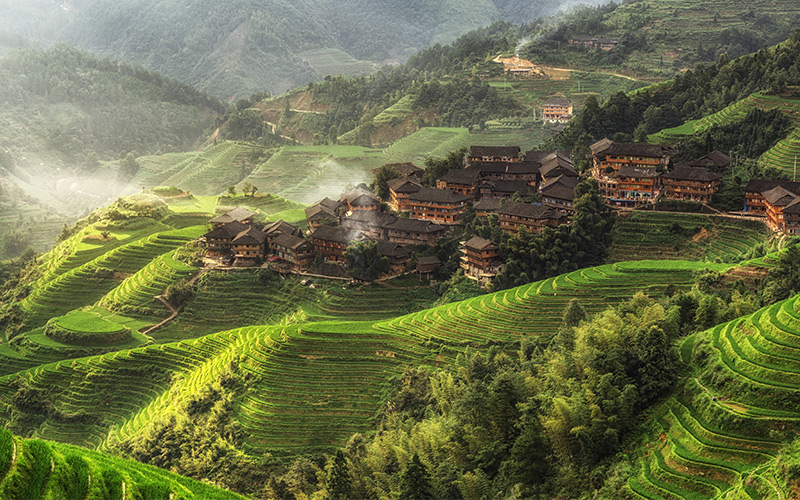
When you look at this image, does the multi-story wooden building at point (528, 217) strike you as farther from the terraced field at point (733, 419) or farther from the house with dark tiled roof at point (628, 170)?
the terraced field at point (733, 419)

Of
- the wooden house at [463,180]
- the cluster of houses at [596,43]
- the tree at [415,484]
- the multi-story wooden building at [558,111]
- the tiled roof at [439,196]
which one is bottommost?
the tree at [415,484]

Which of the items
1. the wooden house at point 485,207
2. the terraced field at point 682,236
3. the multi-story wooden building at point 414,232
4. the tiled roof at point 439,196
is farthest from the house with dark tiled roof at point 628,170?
the multi-story wooden building at point 414,232

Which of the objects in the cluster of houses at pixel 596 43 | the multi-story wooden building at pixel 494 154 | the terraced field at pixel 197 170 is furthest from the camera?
the cluster of houses at pixel 596 43

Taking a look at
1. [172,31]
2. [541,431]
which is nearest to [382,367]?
[541,431]

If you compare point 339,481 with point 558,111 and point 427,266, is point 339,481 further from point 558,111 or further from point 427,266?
point 558,111

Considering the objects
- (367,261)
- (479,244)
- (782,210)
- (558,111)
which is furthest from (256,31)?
(782,210)

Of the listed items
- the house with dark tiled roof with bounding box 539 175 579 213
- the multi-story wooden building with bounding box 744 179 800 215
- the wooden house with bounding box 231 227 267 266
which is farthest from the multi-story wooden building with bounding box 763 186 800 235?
the wooden house with bounding box 231 227 267 266
